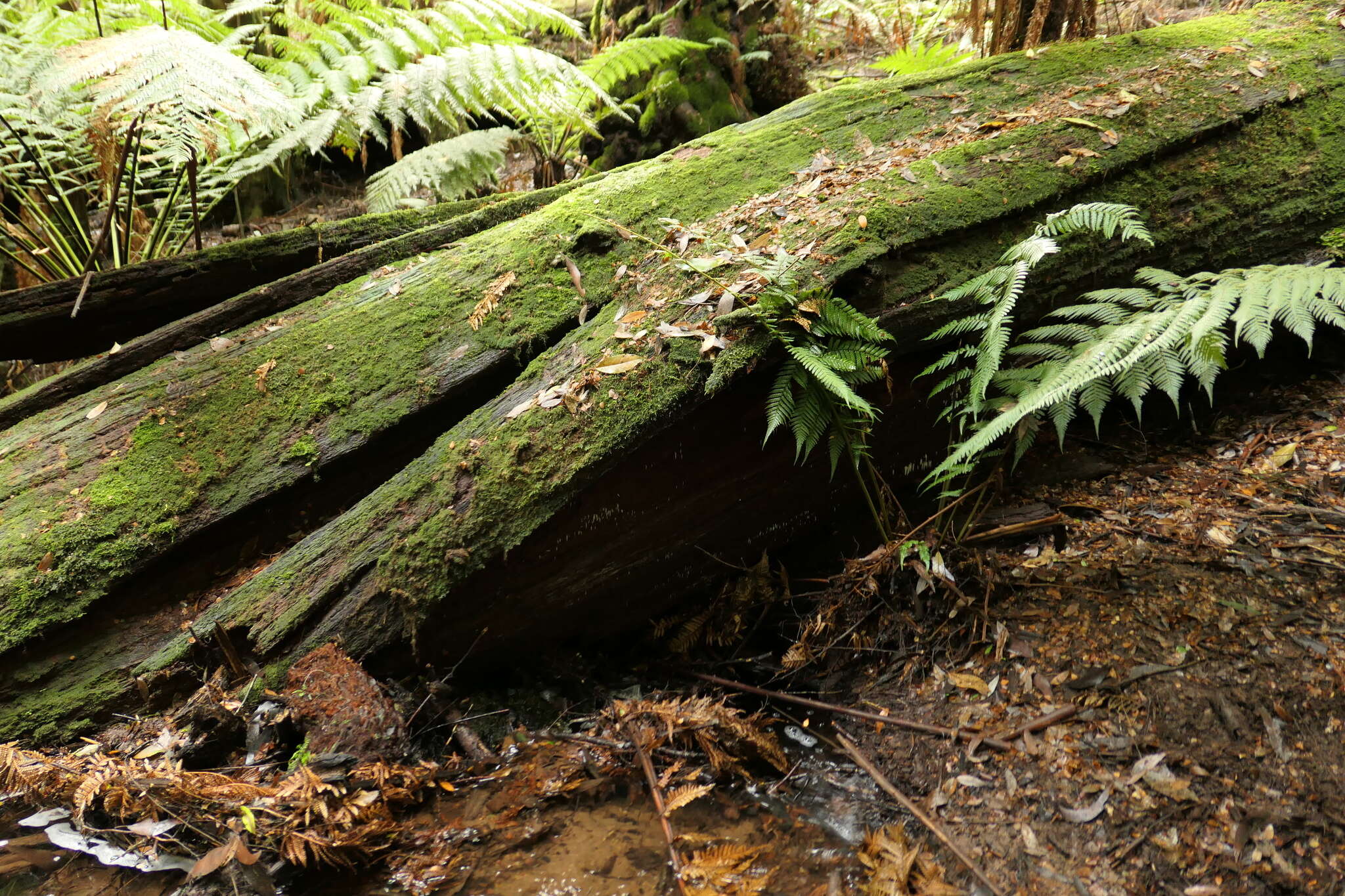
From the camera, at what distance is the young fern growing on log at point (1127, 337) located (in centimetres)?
192

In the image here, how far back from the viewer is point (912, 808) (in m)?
1.98

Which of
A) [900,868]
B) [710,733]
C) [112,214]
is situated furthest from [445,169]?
[900,868]

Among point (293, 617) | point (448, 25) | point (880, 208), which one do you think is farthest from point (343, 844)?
point (448, 25)

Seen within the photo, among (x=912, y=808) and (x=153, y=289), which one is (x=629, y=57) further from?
(x=912, y=808)

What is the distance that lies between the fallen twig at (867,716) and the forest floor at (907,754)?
2 cm

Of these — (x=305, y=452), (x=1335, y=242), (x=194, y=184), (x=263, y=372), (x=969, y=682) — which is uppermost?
(x=194, y=184)

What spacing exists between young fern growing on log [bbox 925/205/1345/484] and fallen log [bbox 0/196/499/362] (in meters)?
3.13

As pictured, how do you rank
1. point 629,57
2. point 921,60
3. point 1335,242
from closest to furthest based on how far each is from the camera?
point 1335,242
point 921,60
point 629,57

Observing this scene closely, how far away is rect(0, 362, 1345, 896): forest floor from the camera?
5.82 ft

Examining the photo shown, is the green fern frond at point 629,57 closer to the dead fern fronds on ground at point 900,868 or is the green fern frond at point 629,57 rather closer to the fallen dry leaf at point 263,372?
the fallen dry leaf at point 263,372

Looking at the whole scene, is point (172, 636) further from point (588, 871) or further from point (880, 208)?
point (880, 208)

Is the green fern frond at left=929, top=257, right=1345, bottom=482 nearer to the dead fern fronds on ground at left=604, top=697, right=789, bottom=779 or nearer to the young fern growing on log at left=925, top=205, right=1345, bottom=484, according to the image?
the young fern growing on log at left=925, top=205, right=1345, bottom=484

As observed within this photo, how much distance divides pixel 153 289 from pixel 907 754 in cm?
415

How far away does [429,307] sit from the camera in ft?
→ 10.6
